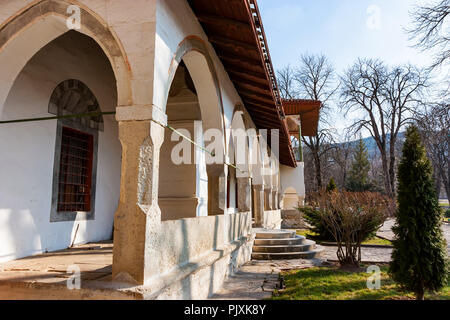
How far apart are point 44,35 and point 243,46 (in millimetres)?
3092

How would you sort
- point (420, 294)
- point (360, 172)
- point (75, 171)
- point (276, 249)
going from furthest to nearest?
point (360, 172) → point (276, 249) → point (75, 171) → point (420, 294)

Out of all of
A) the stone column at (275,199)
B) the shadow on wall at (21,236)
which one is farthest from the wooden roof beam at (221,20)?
the stone column at (275,199)

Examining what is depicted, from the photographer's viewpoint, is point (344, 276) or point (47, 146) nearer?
point (47, 146)

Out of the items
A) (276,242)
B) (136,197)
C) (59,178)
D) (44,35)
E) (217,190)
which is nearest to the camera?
(136,197)

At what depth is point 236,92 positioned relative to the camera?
26.4 ft

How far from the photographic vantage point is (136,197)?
3.20m

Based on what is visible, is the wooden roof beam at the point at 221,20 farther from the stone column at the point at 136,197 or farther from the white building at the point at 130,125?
the stone column at the point at 136,197

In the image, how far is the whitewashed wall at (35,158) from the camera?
15.2ft

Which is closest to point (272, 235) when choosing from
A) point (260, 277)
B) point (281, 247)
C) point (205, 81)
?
point (281, 247)

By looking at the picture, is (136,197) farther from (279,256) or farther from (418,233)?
(279,256)

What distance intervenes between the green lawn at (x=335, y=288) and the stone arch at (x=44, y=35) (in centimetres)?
378

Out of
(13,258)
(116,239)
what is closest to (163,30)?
(116,239)
